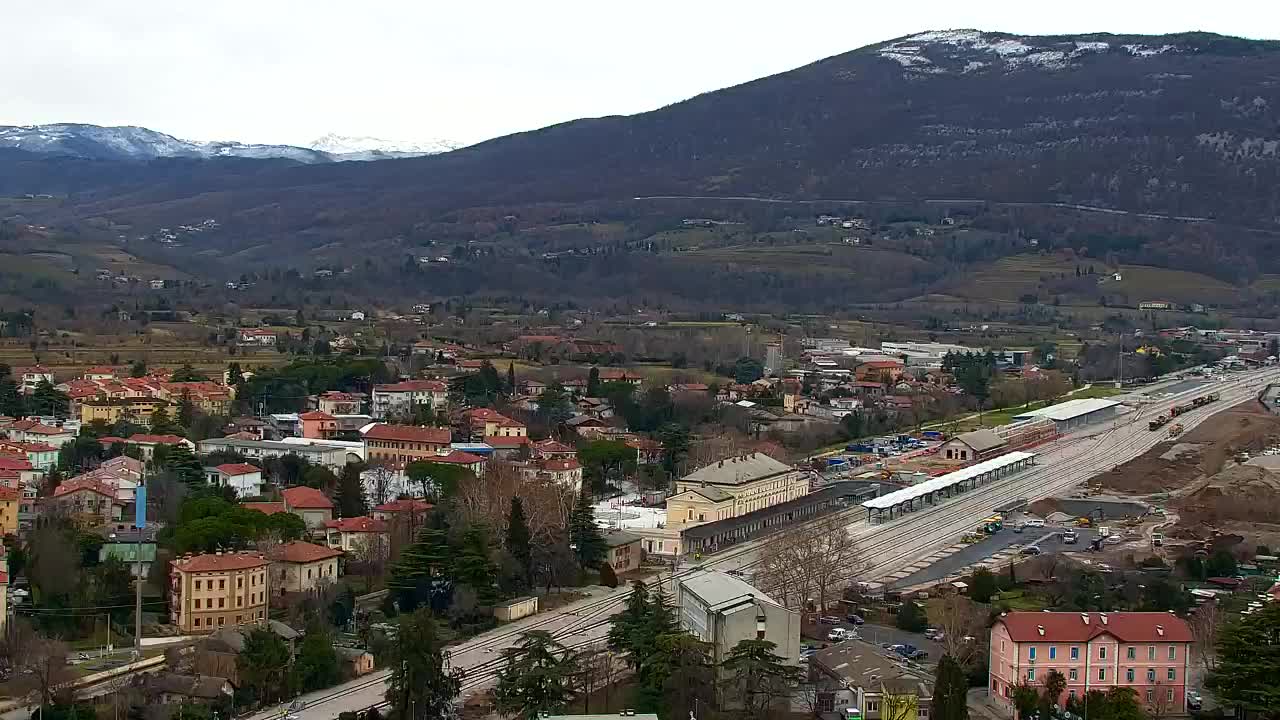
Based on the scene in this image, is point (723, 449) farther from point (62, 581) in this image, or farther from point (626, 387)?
point (62, 581)

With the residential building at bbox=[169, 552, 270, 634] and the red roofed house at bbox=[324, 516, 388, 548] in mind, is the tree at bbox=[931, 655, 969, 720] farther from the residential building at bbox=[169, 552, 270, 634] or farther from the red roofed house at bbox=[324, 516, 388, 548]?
the red roofed house at bbox=[324, 516, 388, 548]

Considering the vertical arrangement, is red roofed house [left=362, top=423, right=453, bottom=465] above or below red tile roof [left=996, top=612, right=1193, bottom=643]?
below

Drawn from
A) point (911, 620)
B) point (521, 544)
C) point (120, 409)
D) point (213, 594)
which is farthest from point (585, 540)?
point (120, 409)

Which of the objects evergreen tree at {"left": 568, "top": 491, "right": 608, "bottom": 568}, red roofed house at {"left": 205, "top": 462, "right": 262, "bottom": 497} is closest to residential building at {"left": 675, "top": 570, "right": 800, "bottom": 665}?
evergreen tree at {"left": 568, "top": 491, "right": 608, "bottom": 568}

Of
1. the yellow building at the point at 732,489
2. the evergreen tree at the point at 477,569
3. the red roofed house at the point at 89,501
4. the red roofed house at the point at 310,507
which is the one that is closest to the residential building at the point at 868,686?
the evergreen tree at the point at 477,569

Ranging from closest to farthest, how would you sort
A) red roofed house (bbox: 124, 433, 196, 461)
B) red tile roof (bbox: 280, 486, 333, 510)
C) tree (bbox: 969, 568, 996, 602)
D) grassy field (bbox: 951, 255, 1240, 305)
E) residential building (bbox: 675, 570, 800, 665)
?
residential building (bbox: 675, 570, 800, 665), tree (bbox: 969, 568, 996, 602), red tile roof (bbox: 280, 486, 333, 510), red roofed house (bbox: 124, 433, 196, 461), grassy field (bbox: 951, 255, 1240, 305)

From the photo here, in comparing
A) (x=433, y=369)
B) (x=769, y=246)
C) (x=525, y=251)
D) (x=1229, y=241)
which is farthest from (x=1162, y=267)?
(x=433, y=369)
